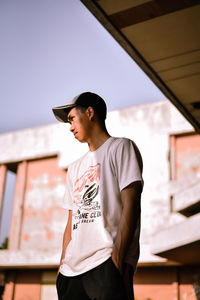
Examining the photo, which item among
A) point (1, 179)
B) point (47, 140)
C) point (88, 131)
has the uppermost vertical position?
point (47, 140)

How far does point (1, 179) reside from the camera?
55.7ft

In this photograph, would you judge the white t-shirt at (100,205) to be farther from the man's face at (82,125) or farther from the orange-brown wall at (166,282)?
the orange-brown wall at (166,282)

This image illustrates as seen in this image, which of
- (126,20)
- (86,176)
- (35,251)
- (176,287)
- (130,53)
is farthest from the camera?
(35,251)

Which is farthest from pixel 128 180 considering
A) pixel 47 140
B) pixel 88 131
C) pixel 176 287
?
pixel 47 140

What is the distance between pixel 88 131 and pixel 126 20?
4.45 feet

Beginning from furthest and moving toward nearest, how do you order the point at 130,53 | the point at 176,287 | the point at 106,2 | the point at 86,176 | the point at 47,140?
the point at 47,140 → the point at 176,287 → the point at 130,53 → the point at 106,2 → the point at 86,176

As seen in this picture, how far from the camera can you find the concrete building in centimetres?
1218

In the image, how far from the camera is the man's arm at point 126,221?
74.9 inches

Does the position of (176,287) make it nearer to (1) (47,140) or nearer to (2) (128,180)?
(1) (47,140)

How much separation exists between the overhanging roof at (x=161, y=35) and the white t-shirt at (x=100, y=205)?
4.49ft

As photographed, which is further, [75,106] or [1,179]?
[1,179]

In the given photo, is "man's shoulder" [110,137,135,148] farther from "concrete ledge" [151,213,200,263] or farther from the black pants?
"concrete ledge" [151,213,200,263]

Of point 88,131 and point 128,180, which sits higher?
point 88,131

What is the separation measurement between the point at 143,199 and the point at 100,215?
38.6 feet
